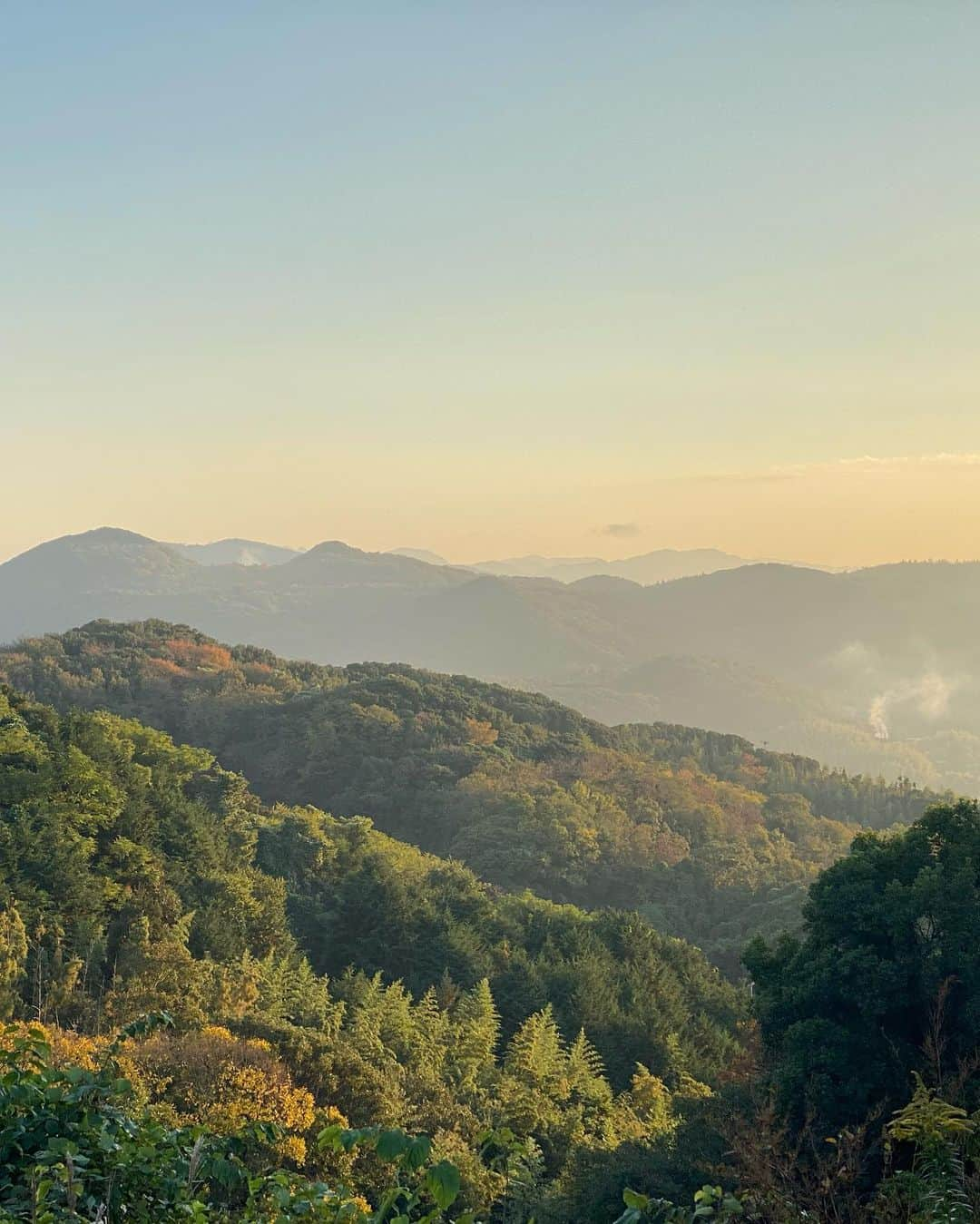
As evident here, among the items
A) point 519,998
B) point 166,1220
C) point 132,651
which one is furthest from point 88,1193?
point 132,651

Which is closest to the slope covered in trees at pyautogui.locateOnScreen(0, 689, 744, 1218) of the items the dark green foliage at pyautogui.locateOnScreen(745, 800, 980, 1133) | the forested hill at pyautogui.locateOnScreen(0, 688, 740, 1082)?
the forested hill at pyautogui.locateOnScreen(0, 688, 740, 1082)

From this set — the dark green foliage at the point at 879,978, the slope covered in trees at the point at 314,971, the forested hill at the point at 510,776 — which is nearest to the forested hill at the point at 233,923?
the slope covered in trees at the point at 314,971

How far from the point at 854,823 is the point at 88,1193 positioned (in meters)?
78.8

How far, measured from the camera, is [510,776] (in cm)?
6894

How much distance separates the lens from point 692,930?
5012 centimetres

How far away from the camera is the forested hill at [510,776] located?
55.4 m

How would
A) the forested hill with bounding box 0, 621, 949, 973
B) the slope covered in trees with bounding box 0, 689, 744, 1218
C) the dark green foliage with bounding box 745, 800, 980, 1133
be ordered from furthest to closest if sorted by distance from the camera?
the forested hill with bounding box 0, 621, 949, 973 < the slope covered in trees with bounding box 0, 689, 744, 1218 < the dark green foliage with bounding box 745, 800, 980, 1133

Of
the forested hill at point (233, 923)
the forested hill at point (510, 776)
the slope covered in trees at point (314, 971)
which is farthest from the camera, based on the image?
the forested hill at point (510, 776)

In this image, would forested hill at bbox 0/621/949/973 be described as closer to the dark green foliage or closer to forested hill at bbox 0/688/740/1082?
forested hill at bbox 0/688/740/1082

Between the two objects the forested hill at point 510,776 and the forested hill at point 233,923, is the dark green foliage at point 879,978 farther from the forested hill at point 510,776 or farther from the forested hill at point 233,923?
the forested hill at point 510,776

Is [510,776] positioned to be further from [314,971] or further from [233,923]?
[233,923]

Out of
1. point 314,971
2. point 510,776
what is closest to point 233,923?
point 314,971

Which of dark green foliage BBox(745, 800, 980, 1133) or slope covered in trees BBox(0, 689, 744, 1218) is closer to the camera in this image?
dark green foliage BBox(745, 800, 980, 1133)

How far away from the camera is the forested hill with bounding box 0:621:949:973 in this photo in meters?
55.4
